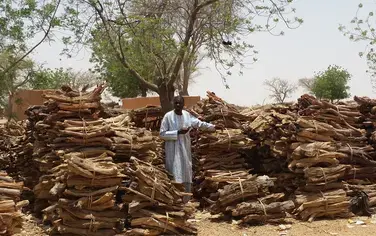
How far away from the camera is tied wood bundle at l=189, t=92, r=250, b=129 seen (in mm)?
9328

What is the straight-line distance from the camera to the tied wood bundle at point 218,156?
8.65m

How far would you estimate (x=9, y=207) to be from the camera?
19.5 feet

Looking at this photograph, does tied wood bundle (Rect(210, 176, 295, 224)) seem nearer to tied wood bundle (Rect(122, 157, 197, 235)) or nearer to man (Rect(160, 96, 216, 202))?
man (Rect(160, 96, 216, 202))

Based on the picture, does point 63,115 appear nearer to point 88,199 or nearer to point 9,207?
point 88,199

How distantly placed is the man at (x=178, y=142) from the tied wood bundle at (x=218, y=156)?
0.85 meters

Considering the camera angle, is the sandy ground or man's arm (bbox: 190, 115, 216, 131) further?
man's arm (bbox: 190, 115, 216, 131)

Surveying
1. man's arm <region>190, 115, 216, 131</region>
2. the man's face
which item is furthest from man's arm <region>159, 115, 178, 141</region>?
man's arm <region>190, 115, 216, 131</region>

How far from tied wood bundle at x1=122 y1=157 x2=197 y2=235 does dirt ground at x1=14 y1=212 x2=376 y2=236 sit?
18.9 inches

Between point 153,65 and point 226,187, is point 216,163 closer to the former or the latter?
point 226,187

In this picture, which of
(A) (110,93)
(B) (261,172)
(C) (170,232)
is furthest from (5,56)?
(A) (110,93)

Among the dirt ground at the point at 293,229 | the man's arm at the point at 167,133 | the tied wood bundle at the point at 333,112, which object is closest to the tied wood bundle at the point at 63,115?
the man's arm at the point at 167,133

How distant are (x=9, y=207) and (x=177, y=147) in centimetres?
271

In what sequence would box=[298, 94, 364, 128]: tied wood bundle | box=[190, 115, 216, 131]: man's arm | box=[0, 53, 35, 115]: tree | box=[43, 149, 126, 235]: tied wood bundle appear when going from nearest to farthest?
box=[43, 149, 126, 235]: tied wood bundle → box=[190, 115, 216, 131]: man's arm → box=[298, 94, 364, 128]: tied wood bundle → box=[0, 53, 35, 115]: tree

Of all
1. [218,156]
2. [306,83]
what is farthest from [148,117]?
[306,83]
